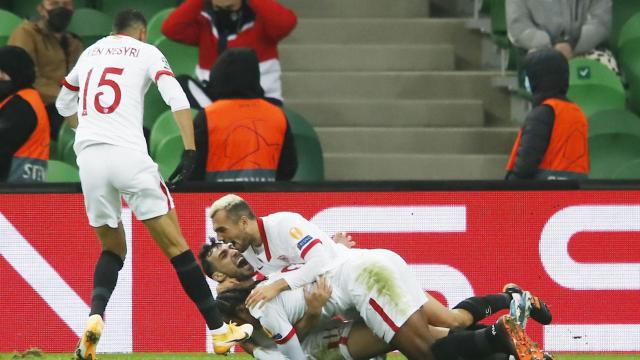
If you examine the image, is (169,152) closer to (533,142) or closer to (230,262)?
(533,142)

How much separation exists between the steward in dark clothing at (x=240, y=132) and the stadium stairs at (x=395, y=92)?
212 cm

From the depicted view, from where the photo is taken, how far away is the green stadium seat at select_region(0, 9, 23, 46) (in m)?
12.0

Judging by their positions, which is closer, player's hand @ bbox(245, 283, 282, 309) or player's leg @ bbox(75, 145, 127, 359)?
player's hand @ bbox(245, 283, 282, 309)

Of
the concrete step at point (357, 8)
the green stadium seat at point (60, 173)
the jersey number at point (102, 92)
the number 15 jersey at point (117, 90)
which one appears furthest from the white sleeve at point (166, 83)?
the concrete step at point (357, 8)

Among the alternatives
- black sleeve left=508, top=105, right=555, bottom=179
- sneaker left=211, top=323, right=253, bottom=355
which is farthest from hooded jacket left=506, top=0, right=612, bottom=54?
sneaker left=211, top=323, right=253, bottom=355

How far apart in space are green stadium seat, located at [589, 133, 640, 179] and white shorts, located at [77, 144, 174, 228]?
3.95 meters

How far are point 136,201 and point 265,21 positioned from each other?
2.81 meters

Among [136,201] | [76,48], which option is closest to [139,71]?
[136,201]

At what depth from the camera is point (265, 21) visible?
1091cm

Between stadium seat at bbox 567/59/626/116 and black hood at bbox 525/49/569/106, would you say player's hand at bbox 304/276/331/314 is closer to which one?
black hood at bbox 525/49/569/106

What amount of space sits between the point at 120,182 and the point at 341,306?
51.5 inches

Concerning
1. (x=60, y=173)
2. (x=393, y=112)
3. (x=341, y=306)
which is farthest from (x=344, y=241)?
(x=393, y=112)

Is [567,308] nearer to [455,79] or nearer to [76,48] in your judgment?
[455,79]

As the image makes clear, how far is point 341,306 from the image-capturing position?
8039mm
